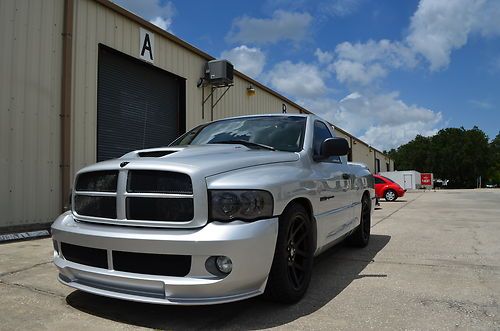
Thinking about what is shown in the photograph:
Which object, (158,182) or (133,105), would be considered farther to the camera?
(133,105)

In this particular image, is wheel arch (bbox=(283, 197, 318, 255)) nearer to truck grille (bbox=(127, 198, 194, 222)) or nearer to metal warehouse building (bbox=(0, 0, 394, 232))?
truck grille (bbox=(127, 198, 194, 222))

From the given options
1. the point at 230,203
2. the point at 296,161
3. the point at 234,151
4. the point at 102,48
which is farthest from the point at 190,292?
the point at 102,48

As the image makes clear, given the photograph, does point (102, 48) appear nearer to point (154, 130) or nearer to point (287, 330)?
point (154, 130)

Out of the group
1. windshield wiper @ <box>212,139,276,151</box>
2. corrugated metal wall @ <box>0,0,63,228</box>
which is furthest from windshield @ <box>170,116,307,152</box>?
corrugated metal wall @ <box>0,0,63,228</box>

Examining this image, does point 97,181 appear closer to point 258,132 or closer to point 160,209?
point 160,209

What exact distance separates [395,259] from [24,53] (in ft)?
22.1

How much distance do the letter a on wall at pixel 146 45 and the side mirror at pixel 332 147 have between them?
693 centimetres

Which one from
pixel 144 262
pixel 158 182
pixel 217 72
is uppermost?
pixel 217 72

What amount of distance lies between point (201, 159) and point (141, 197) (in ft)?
1.78

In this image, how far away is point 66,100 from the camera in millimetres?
8109

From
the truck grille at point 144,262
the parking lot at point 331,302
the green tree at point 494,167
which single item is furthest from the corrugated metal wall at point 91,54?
the green tree at point 494,167

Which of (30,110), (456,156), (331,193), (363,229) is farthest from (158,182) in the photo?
(456,156)

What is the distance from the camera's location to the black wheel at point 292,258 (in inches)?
132

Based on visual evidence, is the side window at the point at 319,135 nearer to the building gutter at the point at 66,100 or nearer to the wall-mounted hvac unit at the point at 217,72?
the building gutter at the point at 66,100
